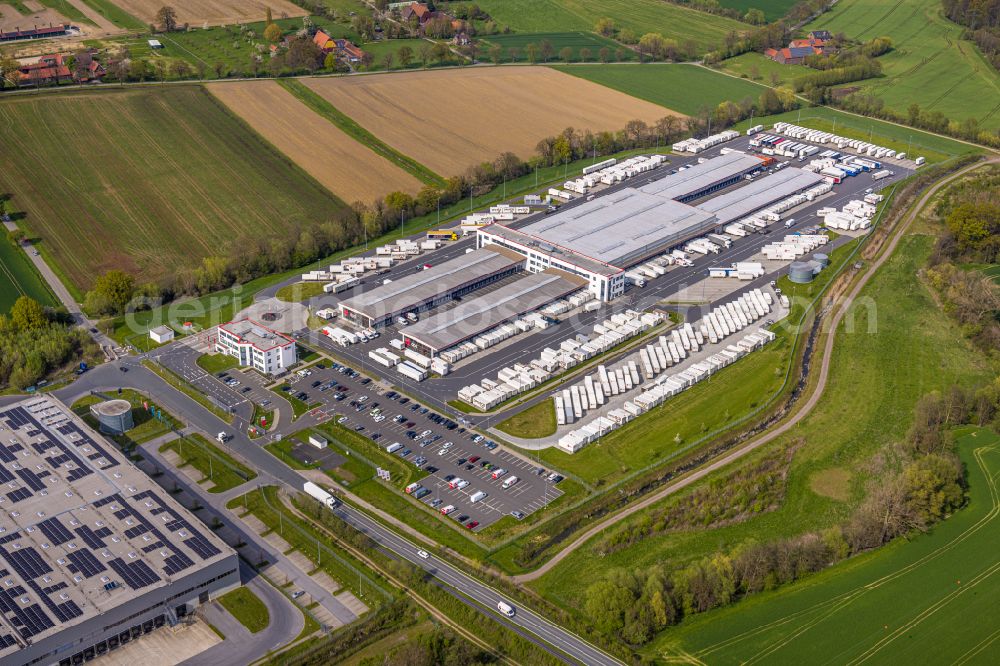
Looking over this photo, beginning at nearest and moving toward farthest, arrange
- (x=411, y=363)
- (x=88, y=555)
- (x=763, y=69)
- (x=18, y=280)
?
(x=88, y=555)
(x=411, y=363)
(x=18, y=280)
(x=763, y=69)

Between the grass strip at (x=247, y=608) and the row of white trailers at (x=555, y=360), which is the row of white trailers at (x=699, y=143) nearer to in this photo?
the row of white trailers at (x=555, y=360)

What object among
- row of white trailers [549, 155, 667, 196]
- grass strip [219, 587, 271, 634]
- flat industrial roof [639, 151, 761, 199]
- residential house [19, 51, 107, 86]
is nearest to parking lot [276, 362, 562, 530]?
grass strip [219, 587, 271, 634]

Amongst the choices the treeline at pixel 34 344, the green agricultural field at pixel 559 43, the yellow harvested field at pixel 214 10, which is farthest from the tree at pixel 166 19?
the treeline at pixel 34 344

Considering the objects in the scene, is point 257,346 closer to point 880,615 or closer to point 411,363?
point 411,363

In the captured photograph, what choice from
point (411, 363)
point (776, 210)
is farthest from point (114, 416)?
point (776, 210)

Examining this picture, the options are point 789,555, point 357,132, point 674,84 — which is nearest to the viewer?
point 789,555

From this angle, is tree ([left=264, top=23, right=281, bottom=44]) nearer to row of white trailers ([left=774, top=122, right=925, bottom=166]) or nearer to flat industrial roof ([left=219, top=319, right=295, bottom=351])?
row of white trailers ([left=774, top=122, right=925, bottom=166])
